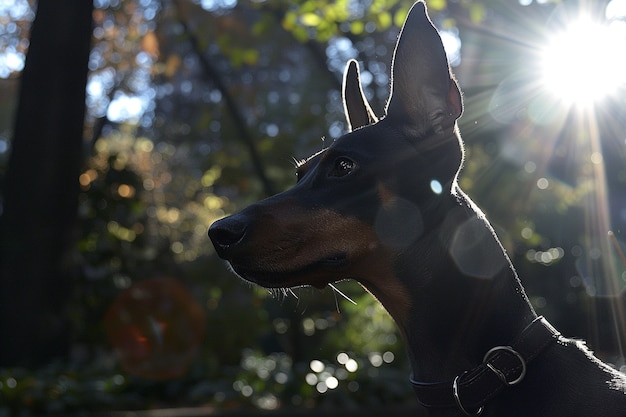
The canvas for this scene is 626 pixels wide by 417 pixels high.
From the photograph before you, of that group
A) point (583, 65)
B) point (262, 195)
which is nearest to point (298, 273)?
point (583, 65)

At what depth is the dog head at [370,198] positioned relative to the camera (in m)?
3.07

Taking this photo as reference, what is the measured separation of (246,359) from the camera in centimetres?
1155

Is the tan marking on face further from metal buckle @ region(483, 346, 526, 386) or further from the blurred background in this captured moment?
the blurred background

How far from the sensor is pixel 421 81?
10.5ft

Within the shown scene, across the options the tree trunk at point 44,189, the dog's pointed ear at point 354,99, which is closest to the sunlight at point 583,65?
the dog's pointed ear at point 354,99

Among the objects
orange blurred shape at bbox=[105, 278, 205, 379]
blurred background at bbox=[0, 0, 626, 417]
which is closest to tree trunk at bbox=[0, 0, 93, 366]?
blurred background at bbox=[0, 0, 626, 417]

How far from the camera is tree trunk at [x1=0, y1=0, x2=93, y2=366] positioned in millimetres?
9453

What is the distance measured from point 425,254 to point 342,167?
1.75 feet

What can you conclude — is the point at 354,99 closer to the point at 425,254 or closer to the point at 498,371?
the point at 425,254

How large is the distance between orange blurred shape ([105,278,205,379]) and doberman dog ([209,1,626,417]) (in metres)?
6.36

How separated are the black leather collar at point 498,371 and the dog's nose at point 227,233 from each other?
983 millimetres

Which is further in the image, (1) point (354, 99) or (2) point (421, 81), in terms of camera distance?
(1) point (354, 99)

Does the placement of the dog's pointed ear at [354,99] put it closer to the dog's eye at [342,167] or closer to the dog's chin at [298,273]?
the dog's eye at [342,167]

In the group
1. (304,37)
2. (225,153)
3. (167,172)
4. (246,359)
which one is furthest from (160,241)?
(167,172)
